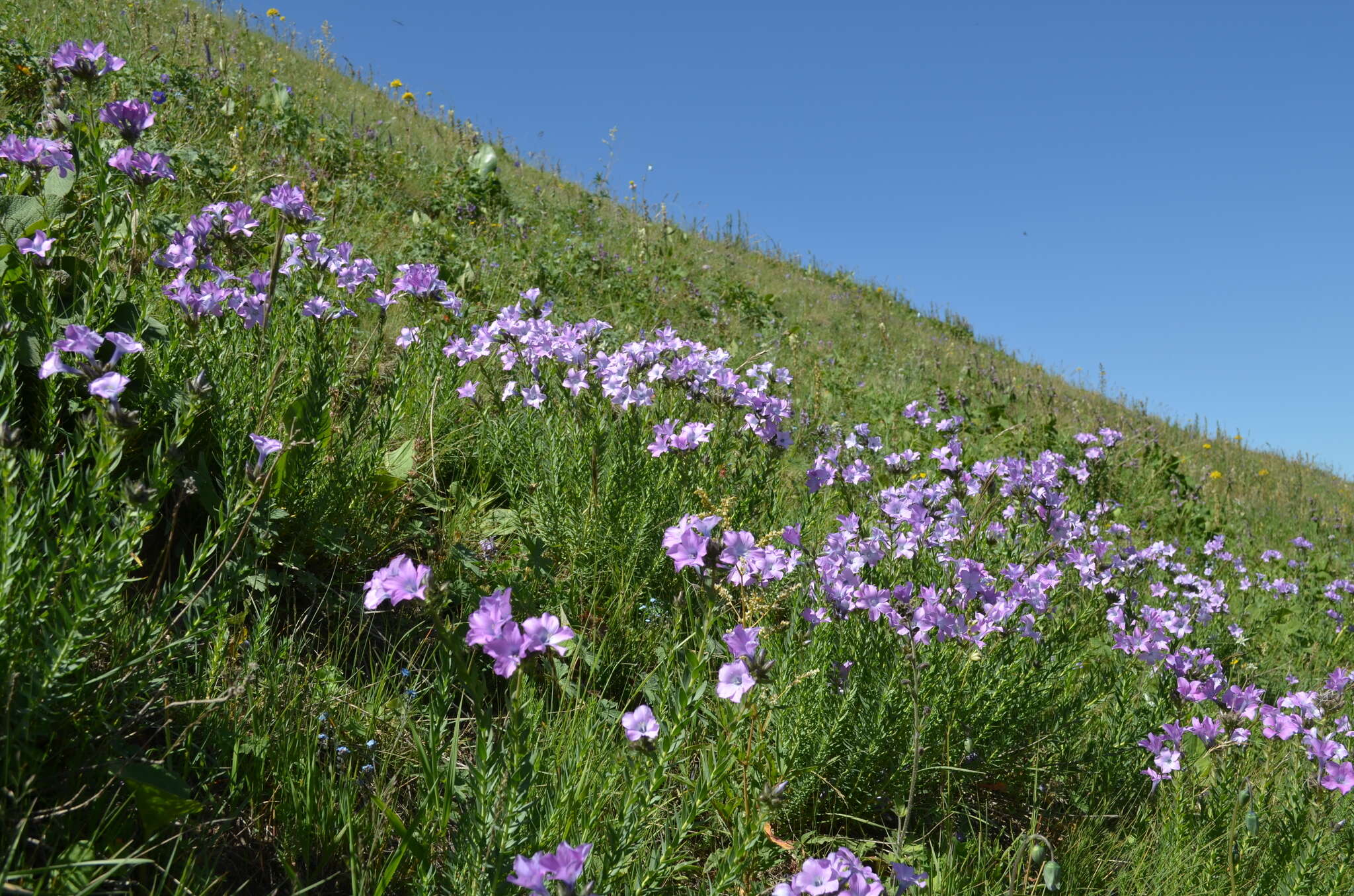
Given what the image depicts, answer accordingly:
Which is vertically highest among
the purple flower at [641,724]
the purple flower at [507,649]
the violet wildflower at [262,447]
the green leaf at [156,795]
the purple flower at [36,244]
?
the purple flower at [36,244]

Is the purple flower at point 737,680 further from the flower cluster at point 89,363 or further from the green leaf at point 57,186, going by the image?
the green leaf at point 57,186

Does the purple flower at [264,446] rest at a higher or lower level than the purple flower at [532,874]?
higher

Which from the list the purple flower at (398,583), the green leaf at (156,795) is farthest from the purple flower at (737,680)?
the green leaf at (156,795)

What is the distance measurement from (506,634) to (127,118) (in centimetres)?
206

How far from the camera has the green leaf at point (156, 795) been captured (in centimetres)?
144

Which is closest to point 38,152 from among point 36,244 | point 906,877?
point 36,244

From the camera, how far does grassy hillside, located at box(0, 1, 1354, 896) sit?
149 centimetres

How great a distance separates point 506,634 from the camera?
4.29 ft

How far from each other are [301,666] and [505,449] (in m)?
1.25

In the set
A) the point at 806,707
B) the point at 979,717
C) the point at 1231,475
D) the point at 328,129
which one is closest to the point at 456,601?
the point at 806,707

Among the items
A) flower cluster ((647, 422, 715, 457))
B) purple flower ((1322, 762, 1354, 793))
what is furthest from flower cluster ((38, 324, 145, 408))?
purple flower ((1322, 762, 1354, 793))

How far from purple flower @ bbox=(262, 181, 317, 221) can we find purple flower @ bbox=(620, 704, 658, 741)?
2.19 m

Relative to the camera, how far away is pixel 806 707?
7.04 ft

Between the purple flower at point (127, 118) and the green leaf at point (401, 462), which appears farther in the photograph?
the green leaf at point (401, 462)
